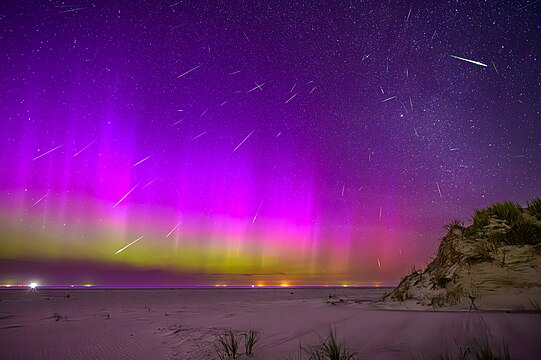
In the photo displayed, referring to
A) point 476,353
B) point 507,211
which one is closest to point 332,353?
point 476,353

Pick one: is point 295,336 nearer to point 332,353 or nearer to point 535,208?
point 332,353

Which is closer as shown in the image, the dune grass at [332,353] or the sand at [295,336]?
the dune grass at [332,353]

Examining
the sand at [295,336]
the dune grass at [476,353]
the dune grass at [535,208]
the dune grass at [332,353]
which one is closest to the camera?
the dune grass at [476,353]

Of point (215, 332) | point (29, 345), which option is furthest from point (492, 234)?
point (29, 345)

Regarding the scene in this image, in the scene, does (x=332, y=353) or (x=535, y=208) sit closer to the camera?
(x=332, y=353)

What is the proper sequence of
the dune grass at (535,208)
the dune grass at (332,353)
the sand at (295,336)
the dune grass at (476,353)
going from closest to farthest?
1. the dune grass at (476,353)
2. the dune grass at (332,353)
3. the sand at (295,336)
4. the dune grass at (535,208)

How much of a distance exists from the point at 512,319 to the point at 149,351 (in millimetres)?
6594

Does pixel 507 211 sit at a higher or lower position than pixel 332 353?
higher

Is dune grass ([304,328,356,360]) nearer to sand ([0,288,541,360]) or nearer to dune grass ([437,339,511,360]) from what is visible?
sand ([0,288,541,360])

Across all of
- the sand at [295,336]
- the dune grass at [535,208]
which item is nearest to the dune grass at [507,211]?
the dune grass at [535,208]

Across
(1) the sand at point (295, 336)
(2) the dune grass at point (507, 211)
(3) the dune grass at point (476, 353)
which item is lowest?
(1) the sand at point (295, 336)

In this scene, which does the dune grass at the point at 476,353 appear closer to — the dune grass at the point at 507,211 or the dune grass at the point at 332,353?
the dune grass at the point at 332,353

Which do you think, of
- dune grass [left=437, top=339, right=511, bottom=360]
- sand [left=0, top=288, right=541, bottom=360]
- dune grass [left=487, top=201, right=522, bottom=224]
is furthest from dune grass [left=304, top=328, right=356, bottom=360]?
dune grass [left=487, top=201, right=522, bottom=224]

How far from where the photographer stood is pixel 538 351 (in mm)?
3064
